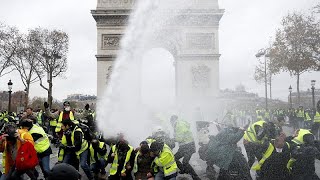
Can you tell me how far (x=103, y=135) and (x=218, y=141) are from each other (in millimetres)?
2360

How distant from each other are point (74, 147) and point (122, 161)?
1.45 meters

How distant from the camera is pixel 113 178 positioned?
22.3 feet

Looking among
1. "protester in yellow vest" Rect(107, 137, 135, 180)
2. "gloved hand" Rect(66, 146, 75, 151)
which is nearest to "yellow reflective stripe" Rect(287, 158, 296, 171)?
"protester in yellow vest" Rect(107, 137, 135, 180)

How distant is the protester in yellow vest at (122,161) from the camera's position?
652 centimetres

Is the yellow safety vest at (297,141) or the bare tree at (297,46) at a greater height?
the bare tree at (297,46)

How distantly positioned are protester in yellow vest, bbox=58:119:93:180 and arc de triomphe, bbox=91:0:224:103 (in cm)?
2049

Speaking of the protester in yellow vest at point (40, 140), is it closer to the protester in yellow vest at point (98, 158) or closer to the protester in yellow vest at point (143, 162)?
the protester in yellow vest at point (98, 158)

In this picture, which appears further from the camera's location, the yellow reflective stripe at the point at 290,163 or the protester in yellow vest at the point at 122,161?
the yellow reflective stripe at the point at 290,163

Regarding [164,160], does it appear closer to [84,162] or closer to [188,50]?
[84,162]

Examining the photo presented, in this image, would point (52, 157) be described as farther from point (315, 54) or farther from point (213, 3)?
point (315, 54)

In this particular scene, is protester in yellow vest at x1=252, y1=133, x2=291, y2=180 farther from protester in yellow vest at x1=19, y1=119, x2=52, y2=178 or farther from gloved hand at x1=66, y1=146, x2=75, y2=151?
protester in yellow vest at x1=19, y1=119, x2=52, y2=178

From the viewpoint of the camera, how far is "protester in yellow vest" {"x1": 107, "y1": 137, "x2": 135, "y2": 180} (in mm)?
6523

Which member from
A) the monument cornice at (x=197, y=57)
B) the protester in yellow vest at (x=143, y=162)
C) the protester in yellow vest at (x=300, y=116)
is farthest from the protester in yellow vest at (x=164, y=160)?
the monument cornice at (x=197, y=57)

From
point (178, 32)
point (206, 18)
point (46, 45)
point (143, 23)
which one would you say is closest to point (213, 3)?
point (206, 18)
